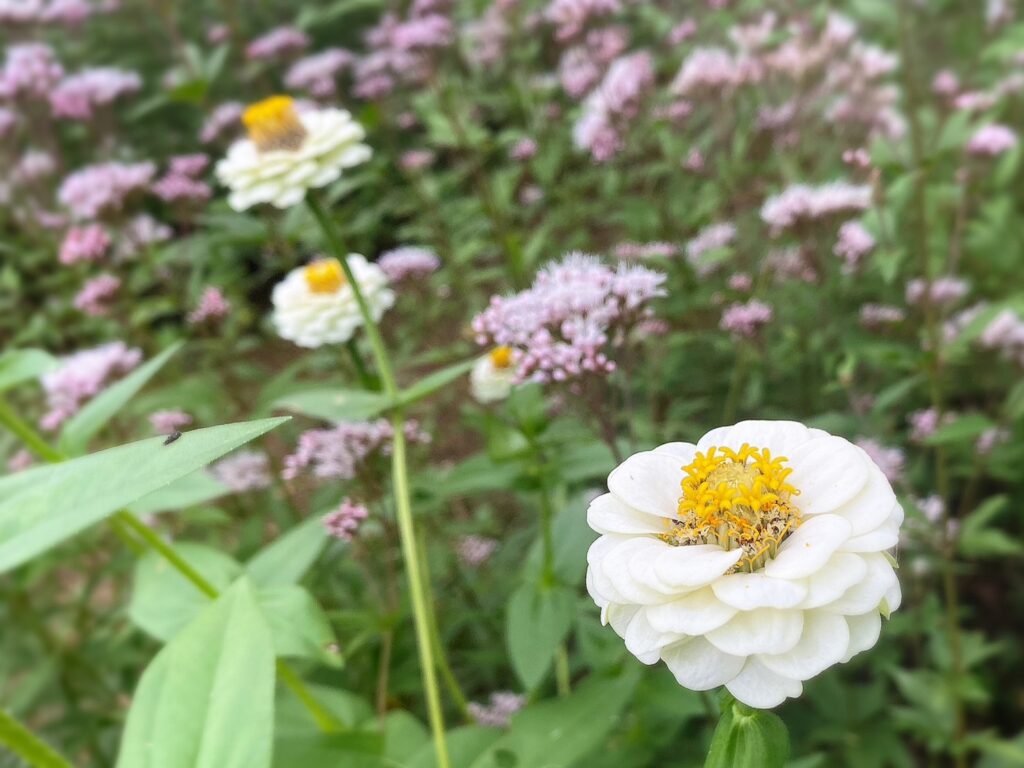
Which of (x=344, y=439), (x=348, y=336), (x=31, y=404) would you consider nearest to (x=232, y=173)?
(x=348, y=336)

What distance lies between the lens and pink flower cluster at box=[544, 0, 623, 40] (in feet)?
7.18

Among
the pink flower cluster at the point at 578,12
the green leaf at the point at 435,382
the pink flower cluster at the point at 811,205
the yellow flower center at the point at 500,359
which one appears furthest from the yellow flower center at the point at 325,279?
the pink flower cluster at the point at 578,12

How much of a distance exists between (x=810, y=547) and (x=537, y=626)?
0.56 meters

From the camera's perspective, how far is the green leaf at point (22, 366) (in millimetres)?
919

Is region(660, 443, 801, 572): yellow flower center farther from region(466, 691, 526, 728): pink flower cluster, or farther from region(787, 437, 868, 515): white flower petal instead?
region(466, 691, 526, 728): pink flower cluster

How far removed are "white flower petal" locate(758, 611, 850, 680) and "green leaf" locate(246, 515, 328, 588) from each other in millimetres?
692

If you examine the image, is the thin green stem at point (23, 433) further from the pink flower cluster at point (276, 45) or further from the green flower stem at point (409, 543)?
the pink flower cluster at point (276, 45)

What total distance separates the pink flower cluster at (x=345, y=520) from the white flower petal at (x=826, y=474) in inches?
24.2

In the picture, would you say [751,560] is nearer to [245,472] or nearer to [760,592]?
[760,592]

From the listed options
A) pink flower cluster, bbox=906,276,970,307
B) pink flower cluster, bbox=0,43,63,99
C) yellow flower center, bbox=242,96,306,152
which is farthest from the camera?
pink flower cluster, bbox=0,43,63,99

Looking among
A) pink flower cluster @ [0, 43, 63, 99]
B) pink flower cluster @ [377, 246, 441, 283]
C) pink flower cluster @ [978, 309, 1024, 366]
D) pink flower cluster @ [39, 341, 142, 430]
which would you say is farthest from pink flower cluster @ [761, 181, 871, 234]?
pink flower cluster @ [0, 43, 63, 99]

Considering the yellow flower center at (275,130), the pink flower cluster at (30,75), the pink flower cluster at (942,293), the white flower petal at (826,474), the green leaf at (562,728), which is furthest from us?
the pink flower cluster at (30,75)

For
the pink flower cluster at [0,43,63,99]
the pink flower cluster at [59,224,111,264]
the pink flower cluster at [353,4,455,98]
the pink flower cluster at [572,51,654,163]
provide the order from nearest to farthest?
the pink flower cluster at [572,51,654,163] < the pink flower cluster at [59,224,111,264] < the pink flower cluster at [353,4,455,98] < the pink flower cluster at [0,43,63,99]

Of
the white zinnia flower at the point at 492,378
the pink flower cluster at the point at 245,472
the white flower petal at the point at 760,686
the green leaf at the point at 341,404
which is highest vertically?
the white flower petal at the point at 760,686
